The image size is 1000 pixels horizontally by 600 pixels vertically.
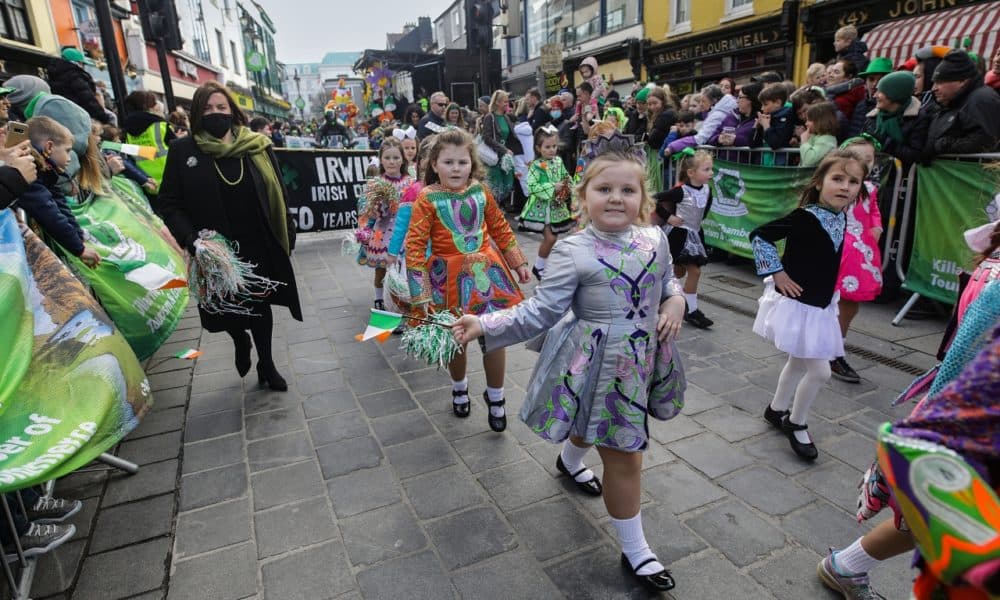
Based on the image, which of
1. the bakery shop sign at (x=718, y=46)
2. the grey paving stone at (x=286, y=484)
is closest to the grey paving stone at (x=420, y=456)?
Answer: the grey paving stone at (x=286, y=484)

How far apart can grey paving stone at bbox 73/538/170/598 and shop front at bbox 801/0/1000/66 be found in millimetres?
14345

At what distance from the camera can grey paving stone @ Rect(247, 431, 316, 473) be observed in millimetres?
3391

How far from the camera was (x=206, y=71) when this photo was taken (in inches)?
1204

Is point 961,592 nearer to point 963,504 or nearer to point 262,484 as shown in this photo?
point 963,504

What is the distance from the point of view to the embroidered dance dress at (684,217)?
209 inches

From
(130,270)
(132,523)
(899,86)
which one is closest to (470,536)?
(132,523)

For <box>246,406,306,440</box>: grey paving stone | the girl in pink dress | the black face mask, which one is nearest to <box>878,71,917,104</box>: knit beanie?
the girl in pink dress

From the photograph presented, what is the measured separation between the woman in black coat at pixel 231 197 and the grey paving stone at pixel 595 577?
9.25 feet

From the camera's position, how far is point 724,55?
17422mm

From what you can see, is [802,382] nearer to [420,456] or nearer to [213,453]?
[420,456]

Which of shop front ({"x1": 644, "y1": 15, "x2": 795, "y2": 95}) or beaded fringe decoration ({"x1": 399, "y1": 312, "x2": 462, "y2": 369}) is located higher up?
shop front ({"x1": 644, "y1": 15, "x2": 795, "y2": 95})

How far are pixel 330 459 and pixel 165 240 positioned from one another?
2.63 metres

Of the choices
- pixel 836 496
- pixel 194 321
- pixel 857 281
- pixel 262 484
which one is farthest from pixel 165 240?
pixel 857 281

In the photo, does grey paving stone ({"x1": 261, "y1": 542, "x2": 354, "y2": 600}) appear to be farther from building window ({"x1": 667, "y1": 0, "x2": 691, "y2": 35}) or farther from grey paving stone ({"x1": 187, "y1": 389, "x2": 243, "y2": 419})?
building window ({"x1": 667, "y1": 0, "x2": 691, "y2": 35})
